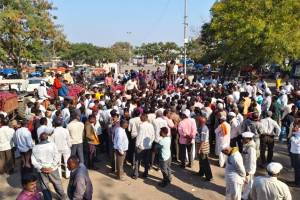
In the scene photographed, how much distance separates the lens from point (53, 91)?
16.2 metres

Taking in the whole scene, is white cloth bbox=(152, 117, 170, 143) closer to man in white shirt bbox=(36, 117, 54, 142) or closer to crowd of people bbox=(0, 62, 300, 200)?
crowd of people bbox=(0, 62, 300, 200)

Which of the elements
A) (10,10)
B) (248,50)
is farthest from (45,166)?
(10,10)

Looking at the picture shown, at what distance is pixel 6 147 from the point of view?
33.3ft

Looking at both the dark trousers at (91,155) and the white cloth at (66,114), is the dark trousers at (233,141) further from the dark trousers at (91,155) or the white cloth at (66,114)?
the white cloth at (66,114)

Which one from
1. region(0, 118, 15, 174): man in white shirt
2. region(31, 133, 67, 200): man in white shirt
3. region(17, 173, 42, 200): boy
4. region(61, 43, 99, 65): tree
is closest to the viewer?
region(17, 173, 42, 200): boy

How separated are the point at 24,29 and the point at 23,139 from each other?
19.9 meters

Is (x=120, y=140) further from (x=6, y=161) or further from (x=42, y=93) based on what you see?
(x=42, y=93)

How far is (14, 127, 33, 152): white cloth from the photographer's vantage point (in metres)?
9.80

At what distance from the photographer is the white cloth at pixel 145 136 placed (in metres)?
9.86

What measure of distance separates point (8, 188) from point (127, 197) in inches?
121

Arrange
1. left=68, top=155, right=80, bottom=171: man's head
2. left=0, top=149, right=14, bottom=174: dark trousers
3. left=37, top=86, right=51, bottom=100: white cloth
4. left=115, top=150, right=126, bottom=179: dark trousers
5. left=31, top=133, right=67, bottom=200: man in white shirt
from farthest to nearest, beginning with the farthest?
left=37, top=86, right=51, bottom=100: white cloth < left=0, top=149, right=14, bottom=174: dark trousers < left=115, top=150, right=126, bottom=179: dark trousers < left=31, top=133, right=67, bottom=200: man in white shirt < left=68, top=155, right=80, bottom=171: man's head

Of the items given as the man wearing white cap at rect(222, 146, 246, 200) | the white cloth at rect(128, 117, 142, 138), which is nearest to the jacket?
the white cloth at rect(128, 117, 142, 138)

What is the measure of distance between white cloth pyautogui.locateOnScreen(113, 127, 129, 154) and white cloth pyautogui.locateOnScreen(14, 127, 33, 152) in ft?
7.06

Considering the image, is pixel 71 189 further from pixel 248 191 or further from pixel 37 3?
pixel 37 3
